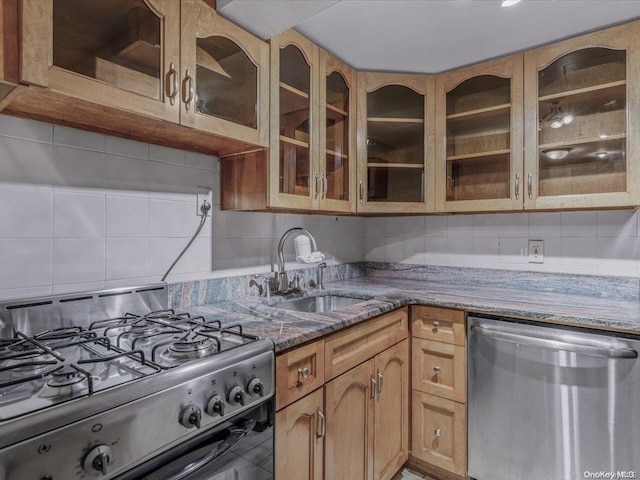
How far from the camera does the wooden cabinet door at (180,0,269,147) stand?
45.4 inches

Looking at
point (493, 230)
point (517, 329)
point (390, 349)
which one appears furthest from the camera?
point (493, 230)

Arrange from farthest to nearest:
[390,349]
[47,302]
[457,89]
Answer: [457,89] → [390,349] → [47,302]

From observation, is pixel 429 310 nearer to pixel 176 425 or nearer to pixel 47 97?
pixel 176 425

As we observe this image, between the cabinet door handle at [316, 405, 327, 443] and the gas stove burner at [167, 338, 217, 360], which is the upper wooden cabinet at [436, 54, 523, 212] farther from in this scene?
the gas stove burner at [167, 338, 217, 360]

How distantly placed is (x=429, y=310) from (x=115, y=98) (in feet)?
5.00

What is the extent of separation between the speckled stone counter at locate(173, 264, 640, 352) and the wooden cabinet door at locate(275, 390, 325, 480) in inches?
8.5

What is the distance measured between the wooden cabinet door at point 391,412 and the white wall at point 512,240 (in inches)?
31.9

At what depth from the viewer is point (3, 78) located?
79cm

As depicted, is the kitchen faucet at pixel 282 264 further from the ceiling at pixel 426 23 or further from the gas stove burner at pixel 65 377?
the gas stove burner at pixel 65 377

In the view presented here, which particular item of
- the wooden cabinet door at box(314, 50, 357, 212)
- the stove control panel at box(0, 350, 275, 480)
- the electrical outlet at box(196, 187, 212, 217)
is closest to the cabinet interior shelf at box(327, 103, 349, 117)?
the wooden cabinet door at box(314, 50, 357, 212)

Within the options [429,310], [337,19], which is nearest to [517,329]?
[429,310]

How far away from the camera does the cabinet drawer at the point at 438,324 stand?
5.49 feet

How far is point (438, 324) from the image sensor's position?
1.73 meters

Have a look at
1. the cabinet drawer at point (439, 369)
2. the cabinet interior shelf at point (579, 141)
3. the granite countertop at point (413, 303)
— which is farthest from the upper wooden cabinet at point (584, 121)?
the cabinet drawer at point (439, 369)
